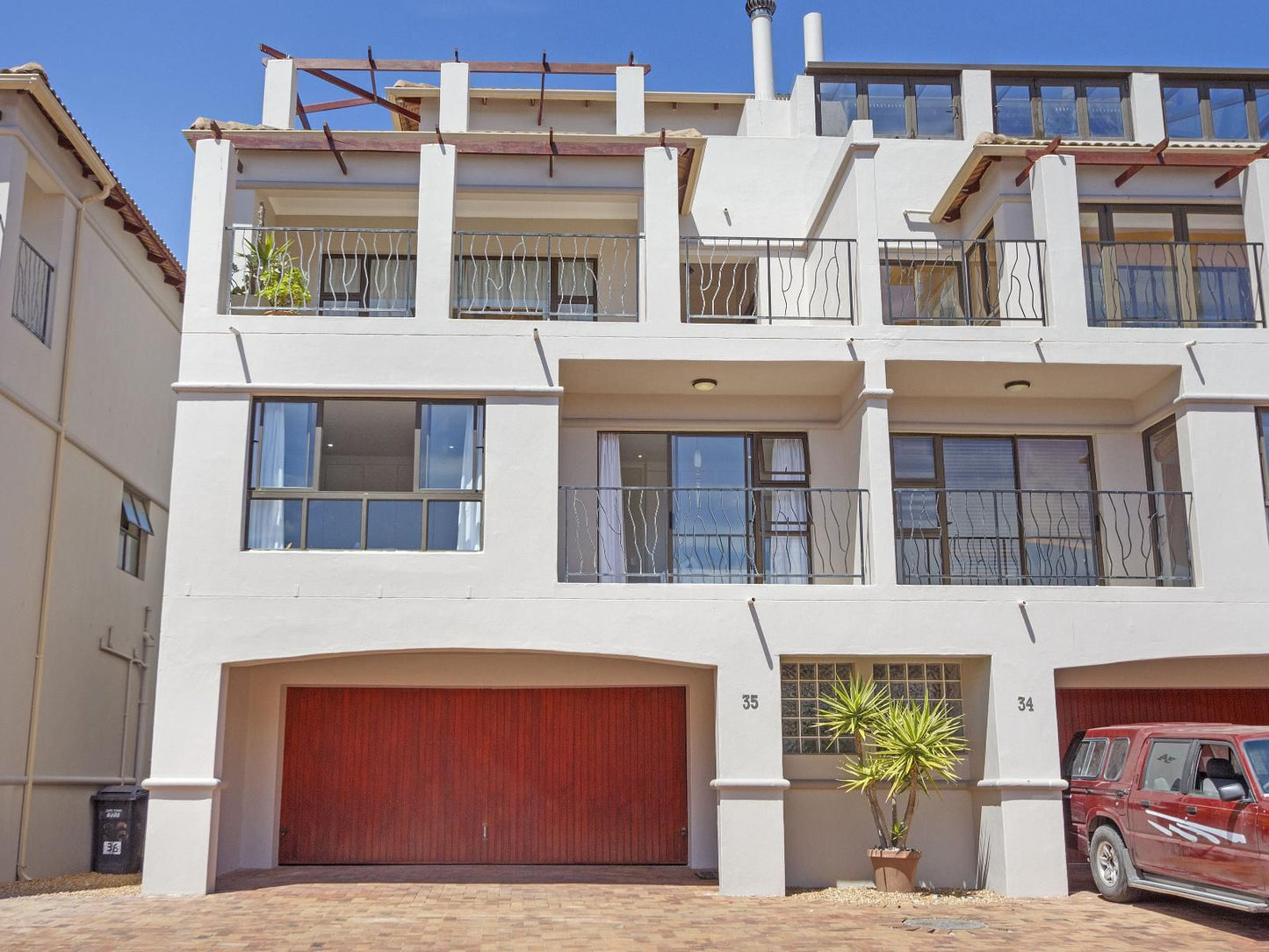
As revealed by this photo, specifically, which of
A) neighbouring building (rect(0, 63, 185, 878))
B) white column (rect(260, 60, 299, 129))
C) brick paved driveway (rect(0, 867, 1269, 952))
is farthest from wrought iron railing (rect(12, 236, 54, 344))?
brick paved driveway (rect(0, 867, 1269, 952))

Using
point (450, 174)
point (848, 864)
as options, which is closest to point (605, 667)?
point (848, 864)

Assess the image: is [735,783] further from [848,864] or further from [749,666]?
[848,864]

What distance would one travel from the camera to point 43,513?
1432 cm

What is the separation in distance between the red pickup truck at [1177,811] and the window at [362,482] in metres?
6.69

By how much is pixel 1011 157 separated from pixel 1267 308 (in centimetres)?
341

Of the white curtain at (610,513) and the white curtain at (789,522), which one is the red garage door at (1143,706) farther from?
the white curtain at (610,513)

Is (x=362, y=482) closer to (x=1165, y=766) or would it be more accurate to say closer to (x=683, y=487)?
(x=683, y=487)

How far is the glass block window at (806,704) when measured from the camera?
13703 millimetres

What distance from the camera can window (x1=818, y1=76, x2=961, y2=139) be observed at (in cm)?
1767

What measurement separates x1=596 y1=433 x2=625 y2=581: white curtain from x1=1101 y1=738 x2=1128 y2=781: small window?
540cm

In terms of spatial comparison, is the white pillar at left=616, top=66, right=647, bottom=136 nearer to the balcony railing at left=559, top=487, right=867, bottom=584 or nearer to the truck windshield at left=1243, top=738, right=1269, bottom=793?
the balcony railing at left=559, top=487, right=867, bottom=584

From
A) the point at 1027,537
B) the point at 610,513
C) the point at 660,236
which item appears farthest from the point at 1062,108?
the point at 610,513

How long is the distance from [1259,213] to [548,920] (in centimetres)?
1119

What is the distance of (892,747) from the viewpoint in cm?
1217
